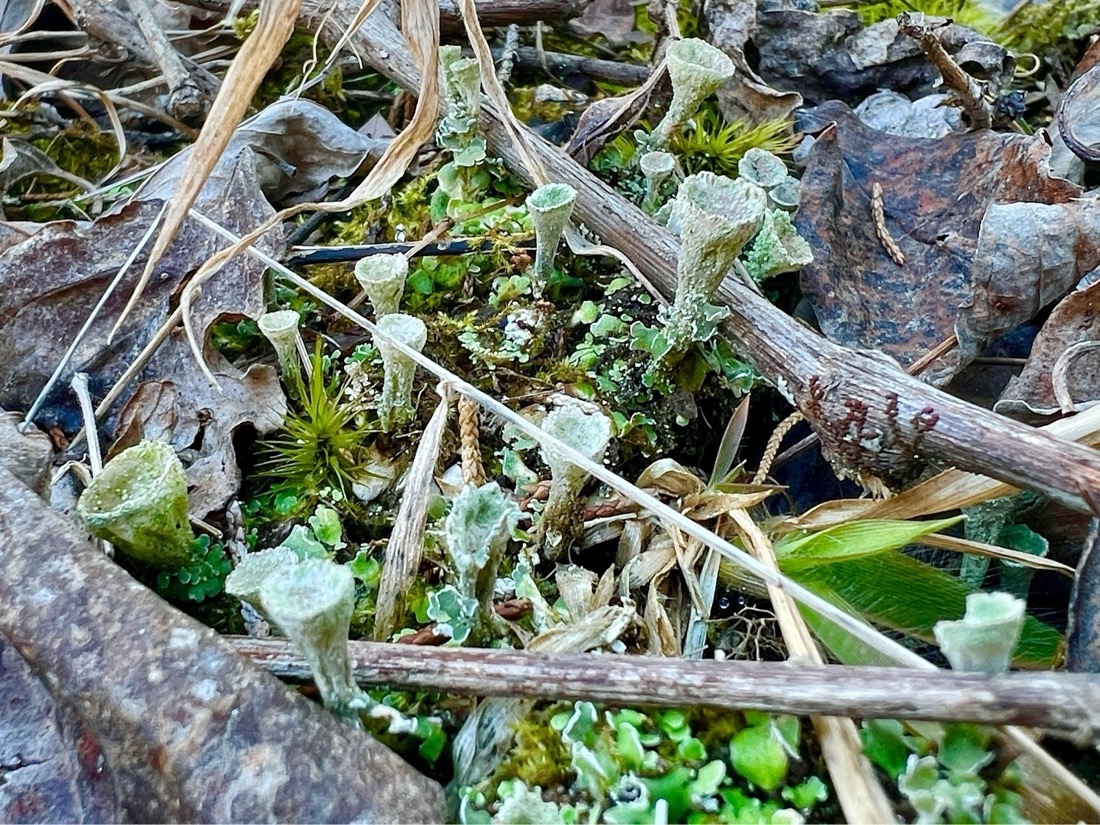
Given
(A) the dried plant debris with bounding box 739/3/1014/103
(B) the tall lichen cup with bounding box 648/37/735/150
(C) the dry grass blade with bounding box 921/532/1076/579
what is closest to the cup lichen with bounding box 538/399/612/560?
(C) the dry grass blade with bounding box 921/532/1076/579

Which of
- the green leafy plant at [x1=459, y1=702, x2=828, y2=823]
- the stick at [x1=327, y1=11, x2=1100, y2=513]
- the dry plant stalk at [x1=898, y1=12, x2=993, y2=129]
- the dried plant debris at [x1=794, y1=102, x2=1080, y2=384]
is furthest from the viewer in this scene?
the dry plant stalk at [x1=898, y1=12, x2=993, y2=129]

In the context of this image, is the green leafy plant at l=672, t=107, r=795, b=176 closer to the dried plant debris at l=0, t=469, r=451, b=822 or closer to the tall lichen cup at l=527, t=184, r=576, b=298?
the tall lichen cup at l=527, t=184, r=576, b=298

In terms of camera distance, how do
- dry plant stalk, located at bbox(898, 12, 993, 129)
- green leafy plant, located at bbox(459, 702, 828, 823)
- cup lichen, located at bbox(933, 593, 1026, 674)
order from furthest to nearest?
dry plant stalk, located at bbox(898, 12, 993, 129)
green leafy plant, located at bbox(459, 702, 828, 823)
cup lichen, located at bbox(933, 593, 1026, 674)

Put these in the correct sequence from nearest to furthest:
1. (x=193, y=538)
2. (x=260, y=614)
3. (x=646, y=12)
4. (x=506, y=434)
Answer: (x=260, y=614), (x=193, y=538), (x=506, y=434), (x=646, y=12)

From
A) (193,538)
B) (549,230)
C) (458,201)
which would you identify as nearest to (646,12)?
(458,201)

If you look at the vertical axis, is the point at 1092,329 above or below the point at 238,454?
above

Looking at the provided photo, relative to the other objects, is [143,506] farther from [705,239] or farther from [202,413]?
[705,239]

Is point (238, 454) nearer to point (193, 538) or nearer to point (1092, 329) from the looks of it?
point (193, 538)

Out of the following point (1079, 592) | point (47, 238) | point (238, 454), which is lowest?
point (238, 454)
